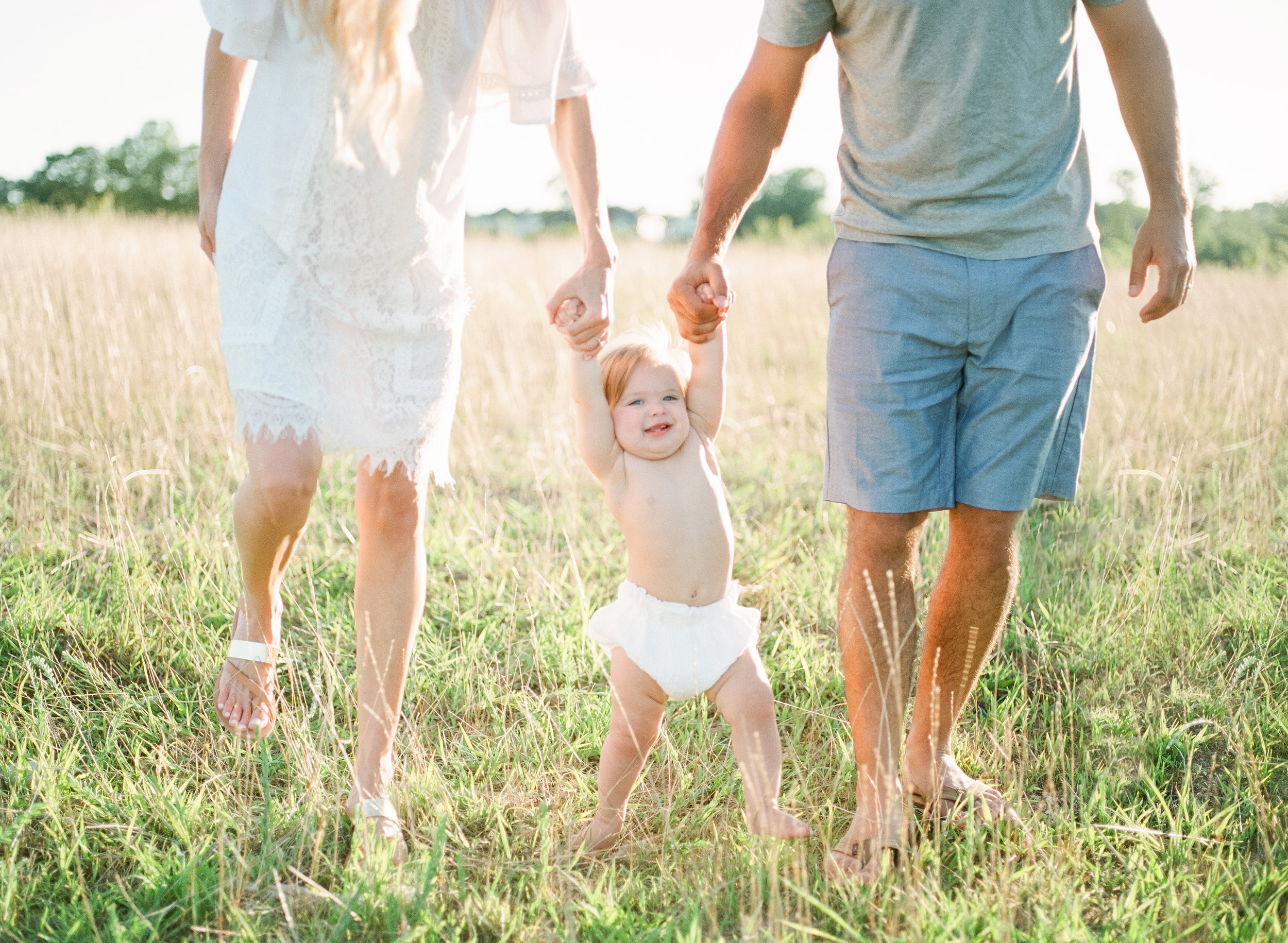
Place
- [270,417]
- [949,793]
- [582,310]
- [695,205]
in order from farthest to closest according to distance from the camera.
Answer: [695,205]
[949,793]
[582,310]
[270,417]

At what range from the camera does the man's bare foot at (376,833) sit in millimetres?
2043

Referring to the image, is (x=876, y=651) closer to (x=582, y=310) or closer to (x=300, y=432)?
(x=582, y=310)

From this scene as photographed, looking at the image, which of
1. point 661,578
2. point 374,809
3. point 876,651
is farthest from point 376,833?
point 876,651

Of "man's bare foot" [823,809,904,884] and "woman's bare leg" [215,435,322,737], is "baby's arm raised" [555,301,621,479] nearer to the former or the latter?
"woman's bare leg" [215,435,322,737]

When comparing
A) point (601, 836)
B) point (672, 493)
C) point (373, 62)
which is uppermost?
point (373, 62)

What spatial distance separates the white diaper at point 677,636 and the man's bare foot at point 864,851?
0.48 meters

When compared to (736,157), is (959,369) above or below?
below

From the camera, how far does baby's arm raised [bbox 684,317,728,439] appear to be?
2.35 meters

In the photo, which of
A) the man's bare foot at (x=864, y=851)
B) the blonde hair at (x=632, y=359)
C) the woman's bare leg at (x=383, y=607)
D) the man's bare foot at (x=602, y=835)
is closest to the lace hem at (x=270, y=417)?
the woman's bare leg at (x=383, y=607)

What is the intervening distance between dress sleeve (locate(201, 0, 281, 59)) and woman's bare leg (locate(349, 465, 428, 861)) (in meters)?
0.93

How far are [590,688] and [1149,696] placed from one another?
Answer: 66.9 inches

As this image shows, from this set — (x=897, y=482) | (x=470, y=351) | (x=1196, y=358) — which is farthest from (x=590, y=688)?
(x=1196, y=358)

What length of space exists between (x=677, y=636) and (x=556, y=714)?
0.82 m

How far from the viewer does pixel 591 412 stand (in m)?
2.27
